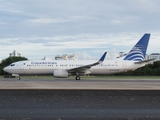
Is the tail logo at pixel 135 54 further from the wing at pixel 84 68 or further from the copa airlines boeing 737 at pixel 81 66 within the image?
the wing at pixel 84 68

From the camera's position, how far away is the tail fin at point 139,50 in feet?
150

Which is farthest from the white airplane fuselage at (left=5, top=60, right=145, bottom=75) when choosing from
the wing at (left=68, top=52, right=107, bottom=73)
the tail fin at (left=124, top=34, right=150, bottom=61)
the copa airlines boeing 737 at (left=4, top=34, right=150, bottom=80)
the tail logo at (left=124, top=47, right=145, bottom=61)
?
the tail fin at (left=124, top=34, right=150, bottom=61)

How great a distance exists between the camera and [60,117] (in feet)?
30.2

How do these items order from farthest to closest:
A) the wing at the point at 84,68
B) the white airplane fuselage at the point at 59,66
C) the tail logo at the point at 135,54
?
the tail logo at the point at 135,54
the white airplane fuselage at the point at 59,66
the wing at the point at 84,68

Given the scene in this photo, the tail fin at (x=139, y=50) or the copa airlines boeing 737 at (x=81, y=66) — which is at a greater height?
the tail fin at (x=139, y=50)

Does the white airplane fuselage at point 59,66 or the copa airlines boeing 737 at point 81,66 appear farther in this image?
the white airplane fuselage at point 59,66

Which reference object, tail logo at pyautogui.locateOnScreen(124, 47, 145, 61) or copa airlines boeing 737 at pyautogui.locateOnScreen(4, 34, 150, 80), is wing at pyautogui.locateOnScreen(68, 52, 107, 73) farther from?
tail logo at pyautogui.locateOnScreen(124, 47, 145, 61)

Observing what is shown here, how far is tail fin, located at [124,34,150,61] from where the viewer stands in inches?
1795

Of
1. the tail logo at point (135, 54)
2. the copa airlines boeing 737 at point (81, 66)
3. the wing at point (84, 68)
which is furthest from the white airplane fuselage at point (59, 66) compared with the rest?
the tail logo at point (135, 54)

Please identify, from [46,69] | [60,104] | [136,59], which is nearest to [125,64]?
[136,59]

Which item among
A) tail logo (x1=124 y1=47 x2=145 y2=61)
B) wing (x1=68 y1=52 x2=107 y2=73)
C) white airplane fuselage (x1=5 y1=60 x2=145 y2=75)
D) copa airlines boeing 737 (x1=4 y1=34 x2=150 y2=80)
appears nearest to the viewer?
wing (x1=68 y1=52 x2=107 y2=73)

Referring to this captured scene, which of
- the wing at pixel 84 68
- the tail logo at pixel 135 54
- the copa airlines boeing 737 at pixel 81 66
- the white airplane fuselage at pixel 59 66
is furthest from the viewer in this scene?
the tail logo at pixel 135 54

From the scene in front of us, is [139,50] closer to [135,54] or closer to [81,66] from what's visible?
[135,54]

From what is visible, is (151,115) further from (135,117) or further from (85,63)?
(85,63)
